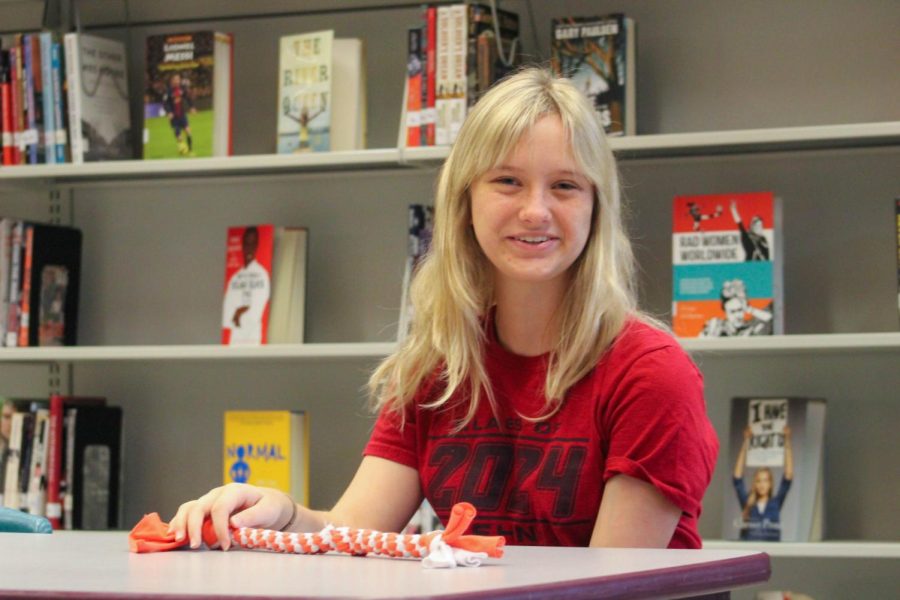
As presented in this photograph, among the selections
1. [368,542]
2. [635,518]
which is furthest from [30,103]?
[368,542]

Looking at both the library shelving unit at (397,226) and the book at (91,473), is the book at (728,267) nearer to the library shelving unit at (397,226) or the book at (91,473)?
the library shelving unit at (397,226)

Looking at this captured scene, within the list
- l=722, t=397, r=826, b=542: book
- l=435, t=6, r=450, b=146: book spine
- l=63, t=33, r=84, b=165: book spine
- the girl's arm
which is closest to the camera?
the girl's arm

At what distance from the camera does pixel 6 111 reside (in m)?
2.99

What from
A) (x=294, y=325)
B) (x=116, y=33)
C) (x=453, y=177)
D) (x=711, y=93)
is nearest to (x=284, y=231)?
(x=294, y=325)

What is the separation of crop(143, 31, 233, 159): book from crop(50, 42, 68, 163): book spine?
19 cm

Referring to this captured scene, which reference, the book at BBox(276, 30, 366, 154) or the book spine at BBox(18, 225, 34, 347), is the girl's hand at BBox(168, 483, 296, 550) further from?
the book spine at BBox(18, 225, 34, 347)

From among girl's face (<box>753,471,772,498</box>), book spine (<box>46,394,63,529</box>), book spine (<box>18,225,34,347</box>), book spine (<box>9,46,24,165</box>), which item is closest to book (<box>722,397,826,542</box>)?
girl's face (<box>753,471,772,498</box>)

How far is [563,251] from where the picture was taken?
1.67m

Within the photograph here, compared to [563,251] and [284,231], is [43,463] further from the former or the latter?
[563,251]

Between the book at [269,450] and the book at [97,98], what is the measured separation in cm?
68

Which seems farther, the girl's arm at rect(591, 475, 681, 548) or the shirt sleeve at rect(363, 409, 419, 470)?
the shirt sleeve at rect(363, 409, 419, 470)

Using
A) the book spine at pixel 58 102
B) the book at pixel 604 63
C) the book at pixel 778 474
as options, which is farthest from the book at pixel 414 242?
the book spine at pixel 58 102

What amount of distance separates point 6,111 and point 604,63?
1.36 m

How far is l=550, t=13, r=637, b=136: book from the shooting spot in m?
2.64
